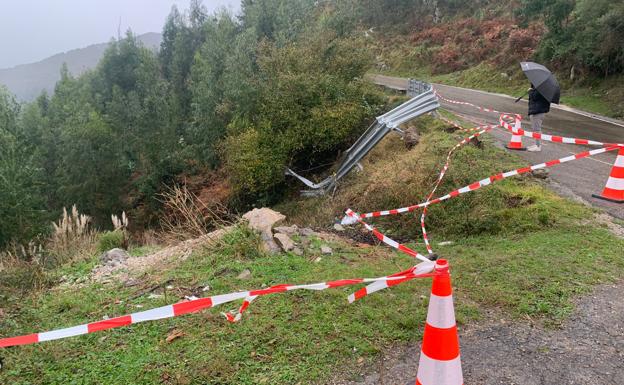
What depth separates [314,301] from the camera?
4676mm

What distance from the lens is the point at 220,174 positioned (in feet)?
79.7

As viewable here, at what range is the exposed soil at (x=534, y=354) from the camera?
3392 mm

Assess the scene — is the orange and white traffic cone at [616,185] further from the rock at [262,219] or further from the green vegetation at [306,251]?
the rock at [262,219]

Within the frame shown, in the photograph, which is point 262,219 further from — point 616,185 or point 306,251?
point 616,185

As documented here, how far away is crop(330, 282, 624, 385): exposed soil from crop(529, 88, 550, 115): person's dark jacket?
6324mm

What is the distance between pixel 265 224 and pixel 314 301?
8.84 ft

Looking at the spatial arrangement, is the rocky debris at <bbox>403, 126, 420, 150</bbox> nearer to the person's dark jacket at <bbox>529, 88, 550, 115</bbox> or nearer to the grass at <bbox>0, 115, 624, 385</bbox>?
the person's dark jacket at <bbox>529, 88, 550, 115</bbox>

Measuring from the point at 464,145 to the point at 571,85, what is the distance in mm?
13863

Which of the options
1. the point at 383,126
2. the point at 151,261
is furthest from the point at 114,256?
the point at 383,126

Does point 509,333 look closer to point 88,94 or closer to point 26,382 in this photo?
point 26,382

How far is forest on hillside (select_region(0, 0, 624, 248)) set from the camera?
1534 cm

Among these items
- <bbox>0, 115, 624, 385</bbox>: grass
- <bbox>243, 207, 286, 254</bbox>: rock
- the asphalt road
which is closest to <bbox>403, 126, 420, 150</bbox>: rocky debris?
the asphalt road

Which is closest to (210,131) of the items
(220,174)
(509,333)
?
(220,174)

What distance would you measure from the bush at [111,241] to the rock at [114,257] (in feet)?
3.96
